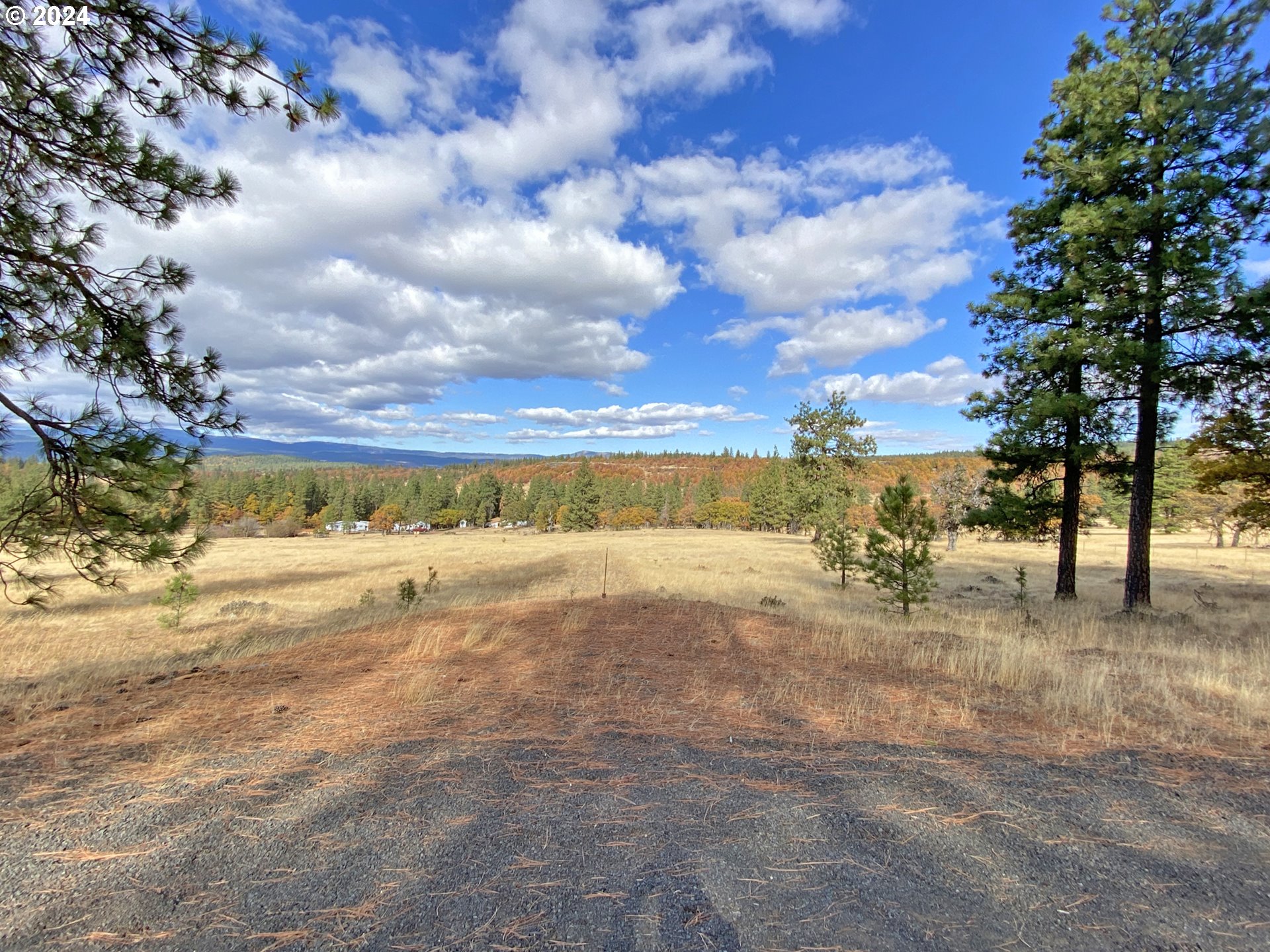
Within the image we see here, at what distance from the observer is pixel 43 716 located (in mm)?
4652

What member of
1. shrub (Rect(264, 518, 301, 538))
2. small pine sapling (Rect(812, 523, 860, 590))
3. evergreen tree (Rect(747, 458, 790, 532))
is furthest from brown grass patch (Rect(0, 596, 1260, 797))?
shrub (Rect(264, 518, 301, 538))

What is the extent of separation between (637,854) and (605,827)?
1.03 ft

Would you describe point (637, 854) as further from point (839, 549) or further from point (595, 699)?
point (839, 549)

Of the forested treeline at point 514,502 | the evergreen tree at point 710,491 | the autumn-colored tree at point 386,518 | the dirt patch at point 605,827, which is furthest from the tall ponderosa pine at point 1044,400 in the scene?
the autumn-colored tree at point 386,518

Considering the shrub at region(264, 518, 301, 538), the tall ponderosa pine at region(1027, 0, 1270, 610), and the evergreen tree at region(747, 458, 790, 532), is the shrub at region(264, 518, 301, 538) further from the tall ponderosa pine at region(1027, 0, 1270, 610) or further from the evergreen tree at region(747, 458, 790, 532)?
the tall ponderosa pine at region(1027, 0, 1270, 610)

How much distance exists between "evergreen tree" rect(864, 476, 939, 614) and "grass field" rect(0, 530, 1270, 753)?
2.22 feet

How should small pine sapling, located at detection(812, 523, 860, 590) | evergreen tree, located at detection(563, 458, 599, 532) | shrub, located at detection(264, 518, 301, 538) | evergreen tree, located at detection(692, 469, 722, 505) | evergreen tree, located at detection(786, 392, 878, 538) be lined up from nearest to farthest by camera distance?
small pine sapling, located at detection(812, 523, 860, 590), evergreen tree, located at detection(786, 392, 878, 538), shrub, located at detection(264, 518, 301, 538), evergreen tree, located at detection(563, 458, 599, 532), evergreen tree, located at detection(692, 469, 722, 505)

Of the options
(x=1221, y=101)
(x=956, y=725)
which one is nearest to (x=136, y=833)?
(x=956, y=725)

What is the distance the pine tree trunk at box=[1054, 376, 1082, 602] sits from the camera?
493 inches

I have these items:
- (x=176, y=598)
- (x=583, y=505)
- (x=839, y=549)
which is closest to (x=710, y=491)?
(x=583, y=505)

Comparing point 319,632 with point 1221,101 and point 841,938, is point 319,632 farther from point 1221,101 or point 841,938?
point 1221,101

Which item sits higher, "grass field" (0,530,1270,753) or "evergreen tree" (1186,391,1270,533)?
"evergreen tree" (1186,391,1270,533)

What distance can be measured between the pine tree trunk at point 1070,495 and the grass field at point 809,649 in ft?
2.73

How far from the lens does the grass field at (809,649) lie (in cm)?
504
